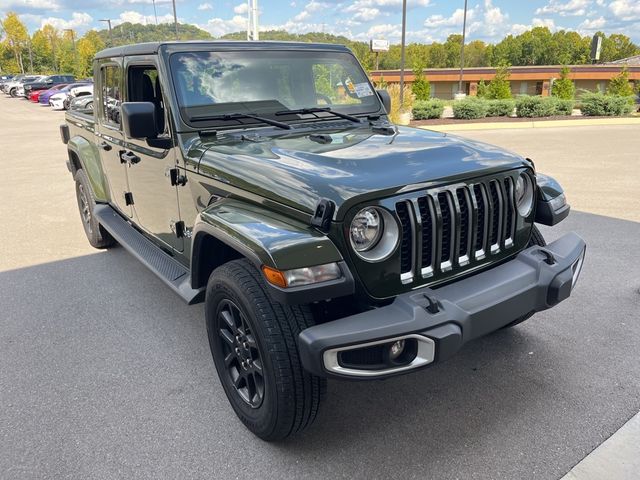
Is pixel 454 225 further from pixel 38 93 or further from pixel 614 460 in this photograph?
pixel 38 93

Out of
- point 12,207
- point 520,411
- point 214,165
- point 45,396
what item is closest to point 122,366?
point 45,396

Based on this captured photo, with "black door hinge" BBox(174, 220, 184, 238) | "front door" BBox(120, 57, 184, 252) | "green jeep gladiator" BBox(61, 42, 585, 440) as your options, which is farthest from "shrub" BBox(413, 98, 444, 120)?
"black door hinge" BBox(174, 220, 184, 238)

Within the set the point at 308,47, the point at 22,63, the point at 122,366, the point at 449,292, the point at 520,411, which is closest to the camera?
the point at 449,292

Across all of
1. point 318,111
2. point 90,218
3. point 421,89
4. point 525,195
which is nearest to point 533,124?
point 421,89

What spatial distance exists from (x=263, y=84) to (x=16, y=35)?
9253cm

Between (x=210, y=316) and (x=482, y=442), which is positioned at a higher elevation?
(x=210, y=316)

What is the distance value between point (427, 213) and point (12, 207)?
7.66 metres

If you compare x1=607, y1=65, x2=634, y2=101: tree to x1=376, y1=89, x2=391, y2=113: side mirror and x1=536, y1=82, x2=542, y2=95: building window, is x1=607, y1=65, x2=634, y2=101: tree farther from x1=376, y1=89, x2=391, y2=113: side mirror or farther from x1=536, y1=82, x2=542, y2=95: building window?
x1=536, y1=82, x2=542, y2=95: building window

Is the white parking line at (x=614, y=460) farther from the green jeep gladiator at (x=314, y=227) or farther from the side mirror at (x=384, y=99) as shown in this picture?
the side mirror at (x=384, y=99)

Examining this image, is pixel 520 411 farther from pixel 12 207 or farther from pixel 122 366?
pixel 12 207

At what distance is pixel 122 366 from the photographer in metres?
3.54

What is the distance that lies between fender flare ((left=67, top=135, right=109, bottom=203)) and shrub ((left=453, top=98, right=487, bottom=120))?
1535 centimetres

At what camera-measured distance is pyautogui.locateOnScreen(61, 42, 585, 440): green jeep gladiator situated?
7.43 feet

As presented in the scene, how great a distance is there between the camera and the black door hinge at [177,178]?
3.39 metres
